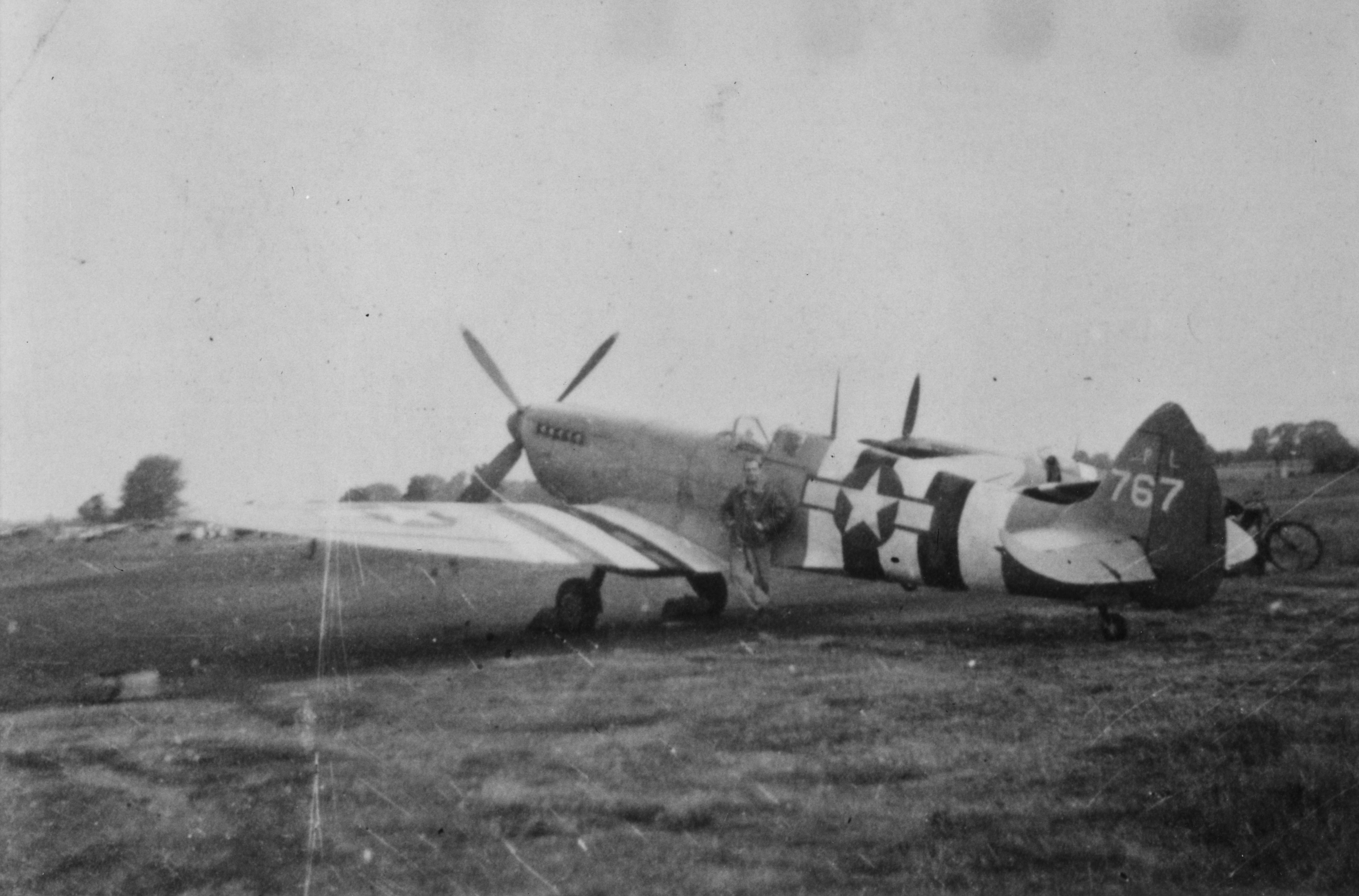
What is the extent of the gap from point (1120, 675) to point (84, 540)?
1856cm

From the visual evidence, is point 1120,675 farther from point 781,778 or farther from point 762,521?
point 762,521

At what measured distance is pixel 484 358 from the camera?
38.6ft

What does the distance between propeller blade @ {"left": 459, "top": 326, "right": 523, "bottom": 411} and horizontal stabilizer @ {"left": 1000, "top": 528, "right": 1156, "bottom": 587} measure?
252 inches

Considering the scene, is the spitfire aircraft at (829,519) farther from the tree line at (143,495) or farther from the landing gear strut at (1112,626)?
the tree line at (143,495)

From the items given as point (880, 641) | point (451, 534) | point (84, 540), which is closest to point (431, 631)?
point (451, 534)

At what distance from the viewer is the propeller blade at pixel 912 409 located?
12516 mm

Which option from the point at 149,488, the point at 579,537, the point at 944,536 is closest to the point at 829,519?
the point at 944,536

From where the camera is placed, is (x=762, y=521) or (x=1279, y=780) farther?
(x=762, y=521)

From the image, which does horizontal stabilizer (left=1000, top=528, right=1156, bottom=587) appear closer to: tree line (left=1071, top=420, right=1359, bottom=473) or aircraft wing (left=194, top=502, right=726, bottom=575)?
tree line (left=1071, top=420, right=1359, bottom=473)

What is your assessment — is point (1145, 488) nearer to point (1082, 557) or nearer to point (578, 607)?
point (1082, 557)

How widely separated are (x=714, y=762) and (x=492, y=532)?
181 inches

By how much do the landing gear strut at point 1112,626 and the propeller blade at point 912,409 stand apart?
5.71 metres

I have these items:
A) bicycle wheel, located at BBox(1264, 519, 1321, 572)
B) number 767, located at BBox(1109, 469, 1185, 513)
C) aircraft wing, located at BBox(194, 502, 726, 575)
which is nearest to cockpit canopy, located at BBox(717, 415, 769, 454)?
aircraft wing, located at BBox(194, 502, 726, 575)

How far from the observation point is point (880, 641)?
727cm
